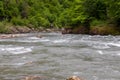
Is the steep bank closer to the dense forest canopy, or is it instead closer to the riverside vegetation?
the riverside vegetation

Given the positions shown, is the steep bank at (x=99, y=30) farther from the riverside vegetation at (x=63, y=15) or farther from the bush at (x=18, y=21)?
the bush at (x=18, y=21)

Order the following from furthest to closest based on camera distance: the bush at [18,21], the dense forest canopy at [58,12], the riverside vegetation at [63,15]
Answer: the bush at [18,21]
the dense forest canopy at [58,12]
the riverside vegetation at [63,15]

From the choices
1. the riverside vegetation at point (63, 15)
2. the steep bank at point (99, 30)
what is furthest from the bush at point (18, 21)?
the steep bank at point (99, 30)

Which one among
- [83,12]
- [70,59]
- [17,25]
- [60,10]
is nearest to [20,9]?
[17,25]

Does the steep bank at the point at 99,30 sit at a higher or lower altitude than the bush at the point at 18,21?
higher

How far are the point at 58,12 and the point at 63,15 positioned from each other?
157ft

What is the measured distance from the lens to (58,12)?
136 m

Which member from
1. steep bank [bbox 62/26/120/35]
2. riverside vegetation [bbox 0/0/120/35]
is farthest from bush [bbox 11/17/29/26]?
steep bank [bbox 62/26/120/35]

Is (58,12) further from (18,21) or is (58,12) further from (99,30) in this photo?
(99,30)

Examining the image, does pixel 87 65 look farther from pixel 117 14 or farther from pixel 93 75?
pixel 117 14

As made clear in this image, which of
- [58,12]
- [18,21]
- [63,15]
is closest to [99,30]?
[63,15]

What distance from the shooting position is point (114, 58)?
24.5 m

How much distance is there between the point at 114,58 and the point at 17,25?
78.2 metres

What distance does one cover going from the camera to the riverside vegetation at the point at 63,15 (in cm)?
5943
